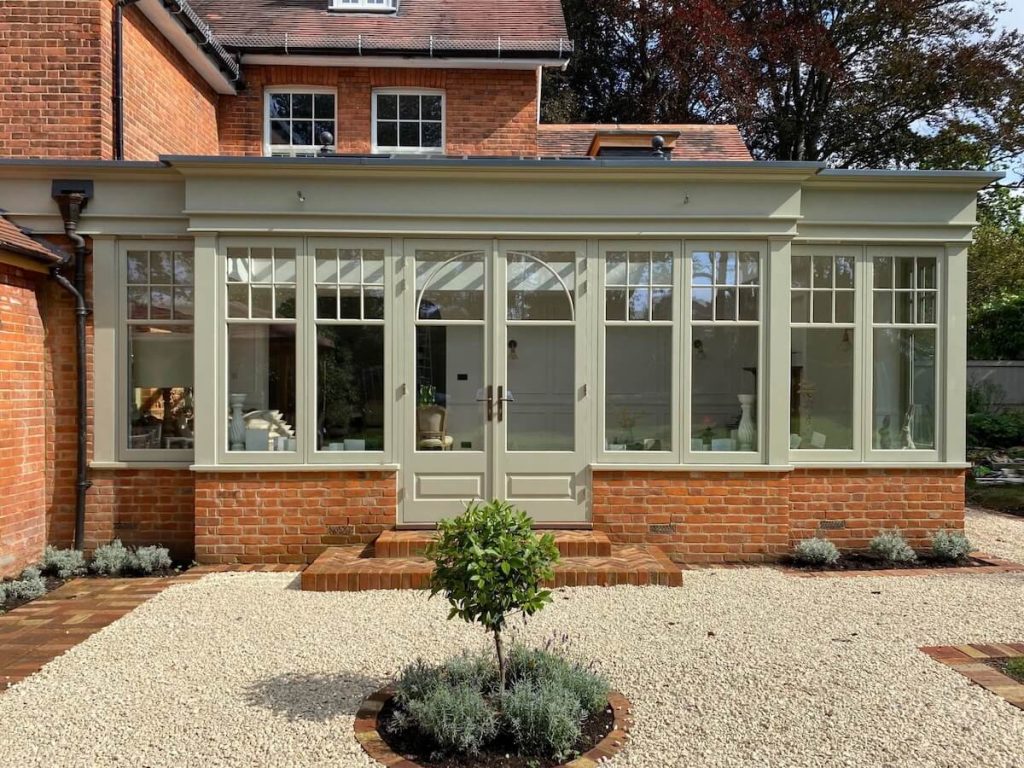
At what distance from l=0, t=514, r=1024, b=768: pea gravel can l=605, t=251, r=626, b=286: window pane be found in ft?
9.89

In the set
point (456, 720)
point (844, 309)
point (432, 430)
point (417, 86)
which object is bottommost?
point (456, 720)

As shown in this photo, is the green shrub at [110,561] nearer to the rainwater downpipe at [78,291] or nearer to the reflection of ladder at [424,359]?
the rainwater downpipe at [78,291]

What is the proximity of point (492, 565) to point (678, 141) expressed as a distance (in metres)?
10.2

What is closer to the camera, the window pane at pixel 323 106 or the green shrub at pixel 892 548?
the green shrub at pixel 892 548

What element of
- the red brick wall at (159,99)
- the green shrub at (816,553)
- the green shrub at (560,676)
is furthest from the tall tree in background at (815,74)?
the green shrub at (560,676)

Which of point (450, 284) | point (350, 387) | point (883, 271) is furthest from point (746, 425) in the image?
point (350, 387)

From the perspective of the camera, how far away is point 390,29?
1170 centimetres

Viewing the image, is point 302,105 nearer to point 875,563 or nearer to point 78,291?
point 78,291

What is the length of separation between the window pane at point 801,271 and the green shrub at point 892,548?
2703mm

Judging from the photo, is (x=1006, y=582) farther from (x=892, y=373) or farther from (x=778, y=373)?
(x=778, y=373)

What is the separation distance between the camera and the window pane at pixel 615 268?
732 cm

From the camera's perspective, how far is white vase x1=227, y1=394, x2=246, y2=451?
7191mm

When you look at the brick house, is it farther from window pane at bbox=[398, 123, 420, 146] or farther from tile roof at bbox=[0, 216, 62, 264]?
window pane at bbox=[398, 123, 420, 146]

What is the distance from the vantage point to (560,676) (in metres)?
3.93
